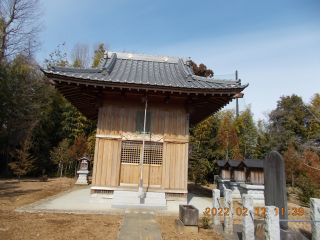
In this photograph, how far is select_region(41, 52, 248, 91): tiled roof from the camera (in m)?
7.75

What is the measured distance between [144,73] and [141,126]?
8.49 ft

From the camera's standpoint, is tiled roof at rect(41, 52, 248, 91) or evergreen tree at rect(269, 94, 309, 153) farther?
evergreen tree at rect(269, 94, 309, 153)

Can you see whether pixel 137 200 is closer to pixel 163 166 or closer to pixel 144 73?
pixel 163 166

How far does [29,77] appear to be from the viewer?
21984 mm

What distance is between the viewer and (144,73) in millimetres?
9891

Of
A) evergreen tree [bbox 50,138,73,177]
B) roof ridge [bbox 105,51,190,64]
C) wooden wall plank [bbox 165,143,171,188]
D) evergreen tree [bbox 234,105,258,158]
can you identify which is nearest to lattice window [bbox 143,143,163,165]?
wooden wall plank [bbox 165,143,171,188]

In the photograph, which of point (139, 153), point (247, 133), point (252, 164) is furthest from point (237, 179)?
point (247, 133)

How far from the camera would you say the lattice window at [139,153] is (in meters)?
8.66

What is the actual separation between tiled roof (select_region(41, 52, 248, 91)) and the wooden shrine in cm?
4

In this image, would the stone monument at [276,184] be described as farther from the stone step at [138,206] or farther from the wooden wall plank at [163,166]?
the wooden wall plank at [163,166]

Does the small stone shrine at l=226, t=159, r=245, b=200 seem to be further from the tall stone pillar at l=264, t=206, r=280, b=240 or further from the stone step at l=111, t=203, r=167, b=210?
the tall stone pillar at l=264, t=206, r=280, b=240

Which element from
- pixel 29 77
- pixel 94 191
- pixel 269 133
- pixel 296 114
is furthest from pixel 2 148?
pixel 296 114

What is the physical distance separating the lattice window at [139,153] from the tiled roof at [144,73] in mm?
2464

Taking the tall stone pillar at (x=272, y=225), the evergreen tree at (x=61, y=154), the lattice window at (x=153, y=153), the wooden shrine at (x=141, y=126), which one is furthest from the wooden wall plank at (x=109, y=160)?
the evergreen tree at (x=61, y=154)
